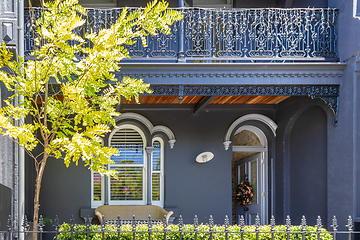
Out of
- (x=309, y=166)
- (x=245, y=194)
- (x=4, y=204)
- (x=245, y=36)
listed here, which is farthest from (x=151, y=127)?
(x=4, y=204)

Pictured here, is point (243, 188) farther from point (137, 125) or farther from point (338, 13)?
point (338, 13)

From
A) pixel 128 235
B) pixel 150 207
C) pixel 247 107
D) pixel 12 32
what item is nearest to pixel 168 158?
pixel 150 207

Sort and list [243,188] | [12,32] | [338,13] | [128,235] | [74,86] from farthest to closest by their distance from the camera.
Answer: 1. [243,188]
2. [338,13]
3. [12,32]
4. [128,235]
5. [74,86]

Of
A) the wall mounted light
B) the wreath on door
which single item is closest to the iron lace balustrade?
the wall mounted light

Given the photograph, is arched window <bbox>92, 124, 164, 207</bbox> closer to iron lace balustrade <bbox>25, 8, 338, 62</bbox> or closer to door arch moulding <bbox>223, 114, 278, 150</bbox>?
door arch moulding <bbox>223, 114, 278, 150</bbox>

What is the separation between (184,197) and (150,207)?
88 centimetres

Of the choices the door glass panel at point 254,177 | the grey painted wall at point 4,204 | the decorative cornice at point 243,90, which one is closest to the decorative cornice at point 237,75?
the decorative cornice at point 243,90

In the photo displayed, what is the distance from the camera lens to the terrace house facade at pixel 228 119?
7281mm

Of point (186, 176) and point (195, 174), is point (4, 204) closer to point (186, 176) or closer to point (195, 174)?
point (186, 176)

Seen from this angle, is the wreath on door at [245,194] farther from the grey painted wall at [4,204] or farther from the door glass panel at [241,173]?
the grey painted wall at [4,204]

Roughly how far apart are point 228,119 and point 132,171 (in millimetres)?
2777

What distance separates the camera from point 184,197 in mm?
9859

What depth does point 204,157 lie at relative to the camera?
9.71 meters

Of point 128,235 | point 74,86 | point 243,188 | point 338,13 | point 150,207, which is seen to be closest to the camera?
point 74,86
